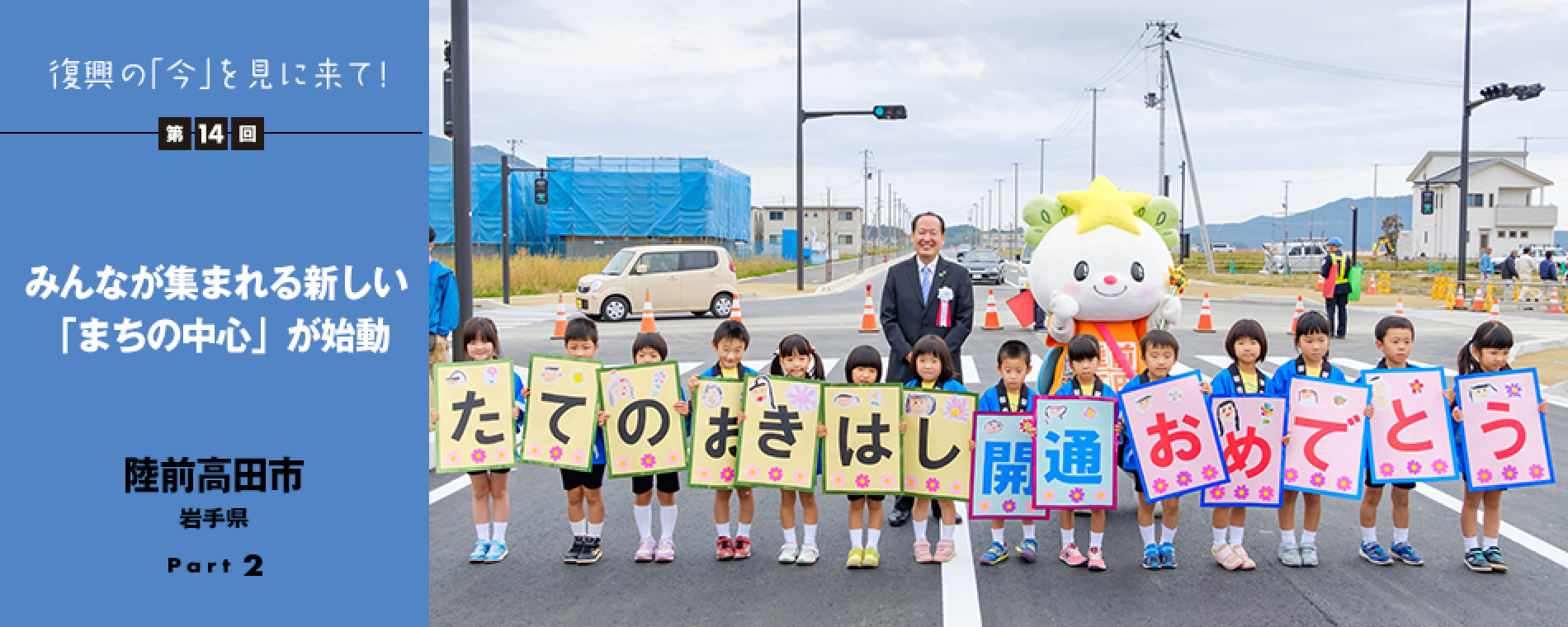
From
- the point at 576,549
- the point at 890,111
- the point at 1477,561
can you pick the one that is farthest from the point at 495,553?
the point at 890,111

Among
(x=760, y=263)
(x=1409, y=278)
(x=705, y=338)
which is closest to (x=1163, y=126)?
(x=1409, y=278)

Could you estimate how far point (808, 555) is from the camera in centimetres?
516

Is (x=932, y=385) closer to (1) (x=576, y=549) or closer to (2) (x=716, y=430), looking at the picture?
(2) (x=716, y=430)

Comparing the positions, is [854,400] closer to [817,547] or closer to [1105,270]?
[817,547]

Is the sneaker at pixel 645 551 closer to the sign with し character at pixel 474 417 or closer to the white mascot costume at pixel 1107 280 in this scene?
the sign with し character at pixel 474 417

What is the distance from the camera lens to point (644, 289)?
2116cm

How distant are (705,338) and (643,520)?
1185 centimetres

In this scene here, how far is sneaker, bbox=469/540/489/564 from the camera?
521 cm

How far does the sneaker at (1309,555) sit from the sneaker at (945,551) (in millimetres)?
1685

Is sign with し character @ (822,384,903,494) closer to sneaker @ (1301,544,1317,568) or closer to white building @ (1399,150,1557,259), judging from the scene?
sneaker @ (1301,544,1317,568)

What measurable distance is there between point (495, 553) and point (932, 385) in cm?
233

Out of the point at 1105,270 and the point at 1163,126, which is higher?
the point at 1163,126

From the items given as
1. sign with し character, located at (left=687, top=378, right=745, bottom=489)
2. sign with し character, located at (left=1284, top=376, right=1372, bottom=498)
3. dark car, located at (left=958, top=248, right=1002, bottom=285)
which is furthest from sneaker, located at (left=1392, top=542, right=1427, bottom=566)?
dark car, located at (left=958, top=248, right=1002, bottom=285)

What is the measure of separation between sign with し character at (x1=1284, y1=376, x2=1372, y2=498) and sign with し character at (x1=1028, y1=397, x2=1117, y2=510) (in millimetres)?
851
